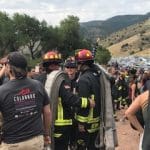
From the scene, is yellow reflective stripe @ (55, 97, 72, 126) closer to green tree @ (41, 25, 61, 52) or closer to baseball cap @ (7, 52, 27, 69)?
baseball cap @ (7, 52, 27, 69)

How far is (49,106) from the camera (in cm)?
651

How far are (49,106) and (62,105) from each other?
1160 mm

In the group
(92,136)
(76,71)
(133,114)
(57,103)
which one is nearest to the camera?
(133,114)

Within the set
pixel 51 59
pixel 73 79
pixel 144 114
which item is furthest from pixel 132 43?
pixel 144 114

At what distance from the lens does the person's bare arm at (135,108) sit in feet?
18.4

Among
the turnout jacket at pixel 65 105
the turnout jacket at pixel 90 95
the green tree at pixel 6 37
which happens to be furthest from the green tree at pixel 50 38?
the turnout jacket at pixel 65 105

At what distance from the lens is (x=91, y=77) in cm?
805

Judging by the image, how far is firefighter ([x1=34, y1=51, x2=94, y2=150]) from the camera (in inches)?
298

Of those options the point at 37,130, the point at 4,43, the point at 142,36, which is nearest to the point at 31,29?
the point at 4,43

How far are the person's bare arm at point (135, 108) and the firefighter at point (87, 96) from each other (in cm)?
199

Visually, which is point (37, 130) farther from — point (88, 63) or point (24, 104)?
point (88, 63)

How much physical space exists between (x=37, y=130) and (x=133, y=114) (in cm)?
106

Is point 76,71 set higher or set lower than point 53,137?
higher

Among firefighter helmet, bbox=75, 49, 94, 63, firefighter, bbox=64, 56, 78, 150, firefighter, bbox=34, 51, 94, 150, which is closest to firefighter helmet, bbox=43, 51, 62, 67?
firefighter, bbox=34, 51, 94, 150
